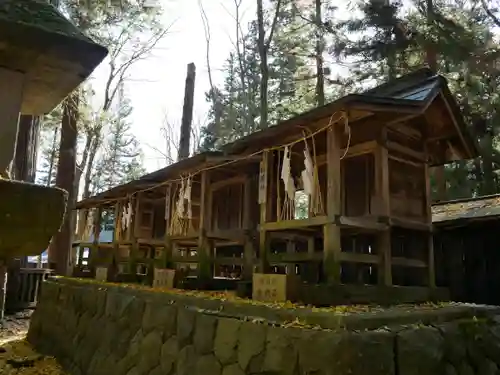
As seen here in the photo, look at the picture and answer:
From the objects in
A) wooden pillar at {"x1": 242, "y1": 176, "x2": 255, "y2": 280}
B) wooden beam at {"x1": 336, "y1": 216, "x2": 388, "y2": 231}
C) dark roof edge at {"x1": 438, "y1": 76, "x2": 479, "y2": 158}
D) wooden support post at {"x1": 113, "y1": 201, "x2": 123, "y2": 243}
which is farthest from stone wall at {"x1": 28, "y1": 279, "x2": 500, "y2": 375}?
wooden support post at {"x1": 113, "y1": 201, "x2": 123, "y2": 243}

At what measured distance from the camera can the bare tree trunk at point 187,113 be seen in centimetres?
2305

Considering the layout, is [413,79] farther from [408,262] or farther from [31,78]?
[31,78]

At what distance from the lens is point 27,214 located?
4.63ft

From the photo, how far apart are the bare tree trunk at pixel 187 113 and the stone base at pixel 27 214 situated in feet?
71.0

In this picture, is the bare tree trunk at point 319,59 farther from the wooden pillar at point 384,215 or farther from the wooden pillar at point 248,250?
the wooden pillar at point 384,215

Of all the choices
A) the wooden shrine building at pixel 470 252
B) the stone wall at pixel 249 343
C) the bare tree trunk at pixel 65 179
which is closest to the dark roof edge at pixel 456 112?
the wooden shrine building at pixel 470 252

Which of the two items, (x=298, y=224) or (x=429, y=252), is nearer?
(x=298, y=224)

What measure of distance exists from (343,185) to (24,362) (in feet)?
24.1

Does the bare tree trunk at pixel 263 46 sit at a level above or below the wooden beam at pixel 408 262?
above

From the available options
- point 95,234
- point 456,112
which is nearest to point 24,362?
point 95,234

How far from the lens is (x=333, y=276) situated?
6070mm

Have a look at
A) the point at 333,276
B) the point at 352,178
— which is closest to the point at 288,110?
the point at 352,178

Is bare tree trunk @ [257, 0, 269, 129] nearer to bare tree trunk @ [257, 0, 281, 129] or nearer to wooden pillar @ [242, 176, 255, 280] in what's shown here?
bare tree trunk @ [257, 0, 281, 129]

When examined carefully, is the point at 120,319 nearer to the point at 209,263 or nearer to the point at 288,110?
the point at 209,263
